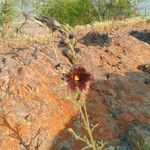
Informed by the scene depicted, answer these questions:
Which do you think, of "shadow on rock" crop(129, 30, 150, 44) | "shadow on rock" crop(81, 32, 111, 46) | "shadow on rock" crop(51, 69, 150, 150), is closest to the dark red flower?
"shadow on rock" crop(51, 69, 150, 150)

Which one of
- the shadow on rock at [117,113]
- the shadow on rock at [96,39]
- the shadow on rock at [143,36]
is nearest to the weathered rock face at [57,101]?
the shadow on rock at [117,113]

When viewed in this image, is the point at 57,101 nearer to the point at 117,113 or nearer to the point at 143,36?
the point at 117,113

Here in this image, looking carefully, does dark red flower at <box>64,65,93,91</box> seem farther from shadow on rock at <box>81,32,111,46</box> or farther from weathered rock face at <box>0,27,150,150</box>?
shadow on rock at <box>81,32,111,46</box>

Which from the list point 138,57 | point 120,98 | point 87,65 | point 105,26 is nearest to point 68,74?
point 120,98

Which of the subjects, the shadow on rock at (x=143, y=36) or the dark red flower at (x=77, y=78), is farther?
the shadow on rock at (x=143, y=36)

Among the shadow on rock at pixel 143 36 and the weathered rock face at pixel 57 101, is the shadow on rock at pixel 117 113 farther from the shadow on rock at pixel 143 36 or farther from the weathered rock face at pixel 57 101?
the shadow on rock at pixel 143 36

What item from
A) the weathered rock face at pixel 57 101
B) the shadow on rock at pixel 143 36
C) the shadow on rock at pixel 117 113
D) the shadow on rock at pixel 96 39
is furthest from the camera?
the shadow on rock at pixel 143 36
